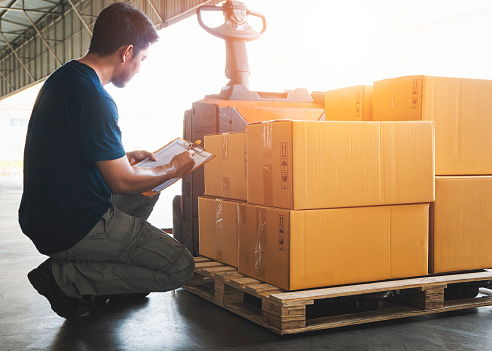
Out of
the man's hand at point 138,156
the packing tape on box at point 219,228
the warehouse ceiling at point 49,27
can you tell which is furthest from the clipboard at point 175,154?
the warehouse ceiling at point 49,27

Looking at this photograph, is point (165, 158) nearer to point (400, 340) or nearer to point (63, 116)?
point (63, 116)

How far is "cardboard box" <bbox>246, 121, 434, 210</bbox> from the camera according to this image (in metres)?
2.48

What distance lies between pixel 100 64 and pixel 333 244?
140cm

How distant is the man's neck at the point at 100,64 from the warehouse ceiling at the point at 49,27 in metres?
6.89

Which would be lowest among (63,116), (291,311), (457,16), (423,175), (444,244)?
(291,311)

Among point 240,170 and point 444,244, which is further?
point 240,170

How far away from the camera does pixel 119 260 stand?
100 inches

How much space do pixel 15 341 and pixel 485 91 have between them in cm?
272

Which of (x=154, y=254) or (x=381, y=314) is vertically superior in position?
(x=154, y=254)

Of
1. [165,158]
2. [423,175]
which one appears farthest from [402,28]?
[165,158]

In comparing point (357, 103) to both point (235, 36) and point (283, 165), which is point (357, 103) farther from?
point (235, 36)

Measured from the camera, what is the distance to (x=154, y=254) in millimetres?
2570

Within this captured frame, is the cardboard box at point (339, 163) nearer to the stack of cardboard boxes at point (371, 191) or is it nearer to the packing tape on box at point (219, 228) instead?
the stack of cardboard boxes at point (371, 191)

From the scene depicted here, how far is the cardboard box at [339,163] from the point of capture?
8.14ft
